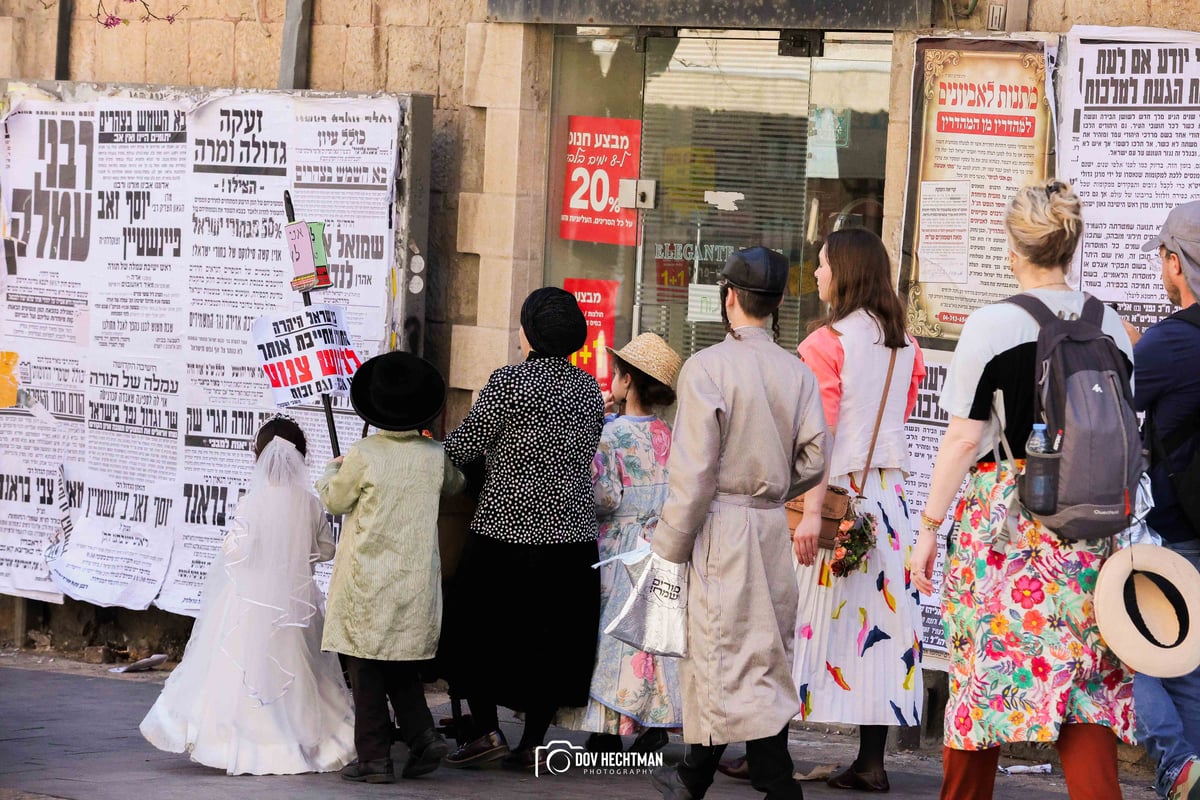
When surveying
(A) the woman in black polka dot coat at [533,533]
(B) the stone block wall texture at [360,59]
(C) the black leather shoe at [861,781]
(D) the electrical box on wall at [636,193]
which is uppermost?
(B) the stone block wall texture at [360,59]

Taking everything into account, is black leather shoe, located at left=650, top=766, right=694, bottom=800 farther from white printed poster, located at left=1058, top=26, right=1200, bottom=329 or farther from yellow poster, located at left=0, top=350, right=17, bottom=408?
yellow poster, located at left=0, top=350, right=17, bottom=408

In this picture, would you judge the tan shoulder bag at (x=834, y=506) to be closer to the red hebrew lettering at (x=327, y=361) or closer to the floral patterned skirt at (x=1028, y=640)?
the floral patterned skirt at (x=1028, y=640)

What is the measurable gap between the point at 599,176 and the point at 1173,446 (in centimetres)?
420

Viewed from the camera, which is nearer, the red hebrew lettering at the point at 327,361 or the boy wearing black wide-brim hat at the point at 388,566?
the boy wearing black wide-brim hat at the point at 388,566

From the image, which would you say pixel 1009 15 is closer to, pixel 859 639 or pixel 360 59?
pixel 859 639

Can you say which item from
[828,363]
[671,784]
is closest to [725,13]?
[828,363]

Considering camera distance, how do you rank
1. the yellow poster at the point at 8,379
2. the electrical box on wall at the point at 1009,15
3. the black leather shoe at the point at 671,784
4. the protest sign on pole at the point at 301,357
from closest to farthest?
the black leather shoe at the point at 671,784
the protest sign on pole at the point at 301,357
the electrical box on wall at the point at 1009,15
the yellow poster at the point at 8,379

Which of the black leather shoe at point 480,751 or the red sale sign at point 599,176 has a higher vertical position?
the red sale sign at point 599,176

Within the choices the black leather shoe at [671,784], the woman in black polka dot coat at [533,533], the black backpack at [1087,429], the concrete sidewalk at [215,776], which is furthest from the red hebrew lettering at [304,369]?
the black backpack at [1087,429]

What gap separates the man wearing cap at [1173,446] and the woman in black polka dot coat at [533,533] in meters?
2.22

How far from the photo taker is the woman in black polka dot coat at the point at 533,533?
6430 millimetres

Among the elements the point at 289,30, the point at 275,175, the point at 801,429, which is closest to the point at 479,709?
the point at 801,429

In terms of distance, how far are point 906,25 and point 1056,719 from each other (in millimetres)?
3724

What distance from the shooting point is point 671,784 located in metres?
5.43
